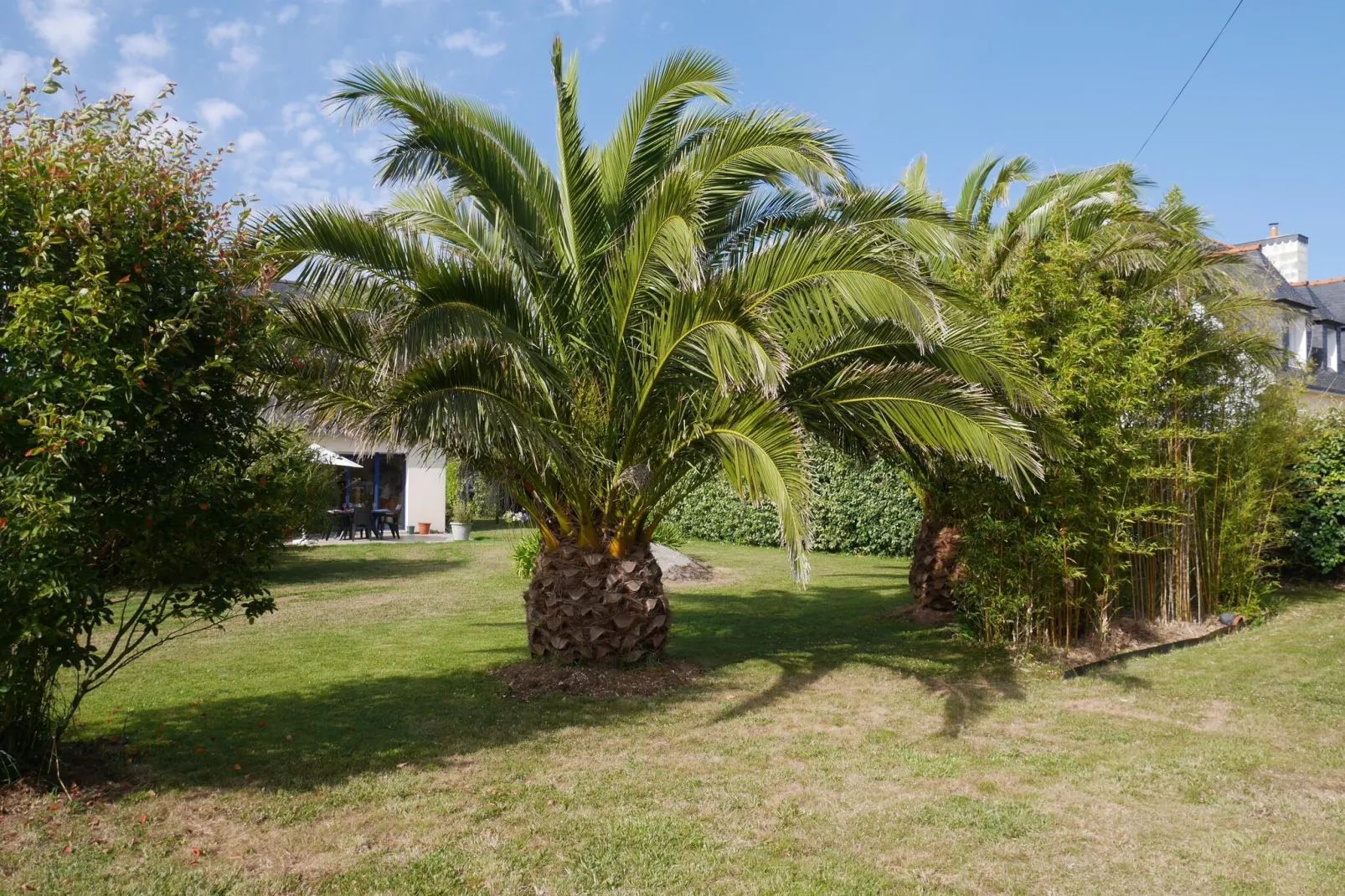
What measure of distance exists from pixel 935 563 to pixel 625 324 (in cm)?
548

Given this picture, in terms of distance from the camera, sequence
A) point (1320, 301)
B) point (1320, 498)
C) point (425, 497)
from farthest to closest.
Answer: point (425, 497), point (1320, 301), point (1320, 498)

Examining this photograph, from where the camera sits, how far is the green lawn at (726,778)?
155 inches

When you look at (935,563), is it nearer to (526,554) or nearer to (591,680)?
(591,680)

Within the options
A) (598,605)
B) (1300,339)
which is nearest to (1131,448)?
(598,605)

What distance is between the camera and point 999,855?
4113 millimetres

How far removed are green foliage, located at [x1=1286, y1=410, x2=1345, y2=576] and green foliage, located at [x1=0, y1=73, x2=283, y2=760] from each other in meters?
11.4

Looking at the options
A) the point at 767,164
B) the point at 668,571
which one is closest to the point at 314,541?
the point at 668,571

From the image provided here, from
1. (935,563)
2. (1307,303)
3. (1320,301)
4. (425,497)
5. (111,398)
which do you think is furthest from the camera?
(425,497)

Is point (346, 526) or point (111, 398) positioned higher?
point (111, 398)

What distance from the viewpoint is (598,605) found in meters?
7.54

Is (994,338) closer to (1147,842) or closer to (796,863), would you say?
(1147,842)

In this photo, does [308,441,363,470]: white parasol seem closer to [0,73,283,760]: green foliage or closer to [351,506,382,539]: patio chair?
[351,506,382,539]: patio chair

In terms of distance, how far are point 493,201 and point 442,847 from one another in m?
4.98

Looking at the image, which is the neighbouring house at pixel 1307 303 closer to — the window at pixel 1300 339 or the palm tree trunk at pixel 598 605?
the window at pixel 1300 339
